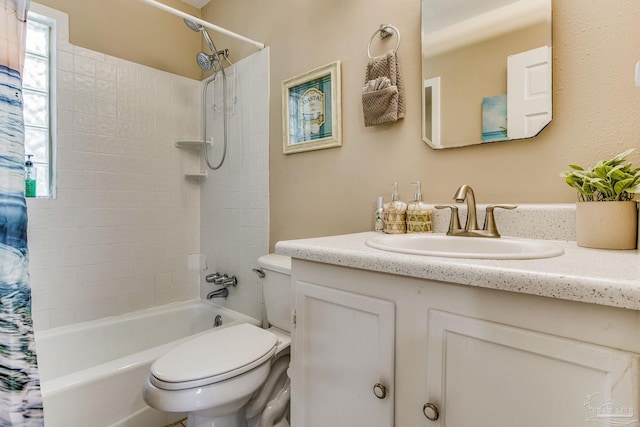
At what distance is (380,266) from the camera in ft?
2.39

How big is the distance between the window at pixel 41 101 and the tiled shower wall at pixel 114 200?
63 millimetres

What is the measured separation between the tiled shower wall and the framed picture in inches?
38.9

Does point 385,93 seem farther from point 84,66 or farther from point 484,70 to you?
point 84,66

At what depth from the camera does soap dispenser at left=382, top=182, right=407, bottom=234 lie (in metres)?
1.21

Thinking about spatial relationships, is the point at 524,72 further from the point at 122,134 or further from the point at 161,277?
the point at 161,277

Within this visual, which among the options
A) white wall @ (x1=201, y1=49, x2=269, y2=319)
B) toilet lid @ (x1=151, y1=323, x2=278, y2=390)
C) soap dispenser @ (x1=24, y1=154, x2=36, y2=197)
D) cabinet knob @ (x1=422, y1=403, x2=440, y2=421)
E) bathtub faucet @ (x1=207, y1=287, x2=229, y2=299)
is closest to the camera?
cabinet knob @ (x1=422, y1=403, x2=440, y2=421)

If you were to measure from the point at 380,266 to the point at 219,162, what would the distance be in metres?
1.82

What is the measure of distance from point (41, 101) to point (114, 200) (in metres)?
0.64

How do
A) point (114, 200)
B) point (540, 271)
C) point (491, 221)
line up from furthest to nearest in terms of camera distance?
1. point (114, 200)
2. point (491, 221)
3. point (540, 271)

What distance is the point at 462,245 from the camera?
1.01 meters

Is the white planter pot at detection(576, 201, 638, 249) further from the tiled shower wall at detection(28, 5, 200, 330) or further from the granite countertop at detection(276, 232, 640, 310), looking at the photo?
the tiled shower wall at detection(28, 5, 200, 330)

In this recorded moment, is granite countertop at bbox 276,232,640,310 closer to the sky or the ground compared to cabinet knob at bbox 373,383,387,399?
closer to the sky

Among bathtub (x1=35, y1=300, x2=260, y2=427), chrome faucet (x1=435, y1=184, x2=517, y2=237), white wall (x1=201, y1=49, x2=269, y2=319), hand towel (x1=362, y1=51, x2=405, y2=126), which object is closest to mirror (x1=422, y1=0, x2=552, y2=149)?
hand towel (x1=362, y1=51, x2=405, y2=126)

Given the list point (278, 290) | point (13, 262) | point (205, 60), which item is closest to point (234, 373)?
point (278, 290)
